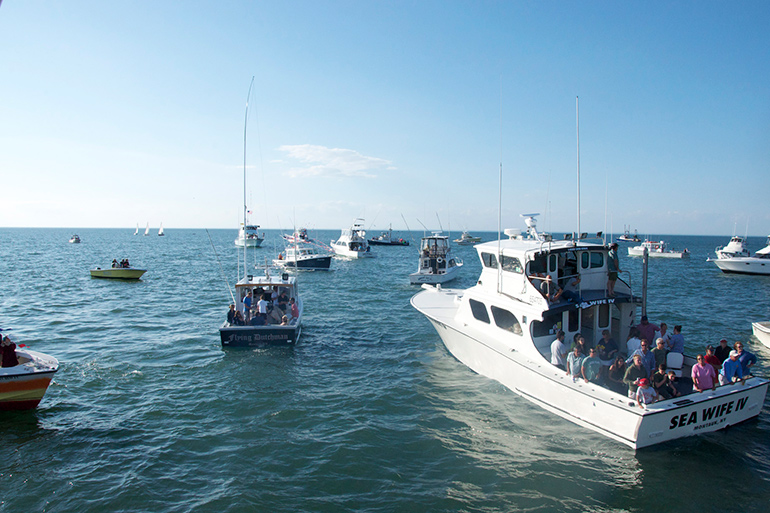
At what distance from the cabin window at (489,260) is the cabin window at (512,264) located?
421 mm

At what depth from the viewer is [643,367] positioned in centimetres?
922

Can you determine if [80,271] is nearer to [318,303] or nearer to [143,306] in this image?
[143,306]

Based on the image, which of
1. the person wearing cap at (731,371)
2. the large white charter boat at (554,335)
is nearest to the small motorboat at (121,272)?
the large white charter boat at (554,335)

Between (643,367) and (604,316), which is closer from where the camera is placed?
(643,367)

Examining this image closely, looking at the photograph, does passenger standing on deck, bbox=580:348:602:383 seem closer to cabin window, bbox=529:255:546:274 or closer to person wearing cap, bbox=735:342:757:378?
cabin window, bbox=529:255:546:274

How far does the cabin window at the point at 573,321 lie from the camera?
1142cm

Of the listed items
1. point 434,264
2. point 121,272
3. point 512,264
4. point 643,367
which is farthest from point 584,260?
point 121,272

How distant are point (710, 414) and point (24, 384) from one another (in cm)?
1525

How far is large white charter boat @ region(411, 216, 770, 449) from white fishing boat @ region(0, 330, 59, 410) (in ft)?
35.8

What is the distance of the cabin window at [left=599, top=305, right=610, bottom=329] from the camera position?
38.4 ft

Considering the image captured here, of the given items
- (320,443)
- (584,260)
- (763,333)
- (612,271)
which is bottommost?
(320,443)

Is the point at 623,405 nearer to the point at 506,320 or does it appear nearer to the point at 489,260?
the point at 506,320

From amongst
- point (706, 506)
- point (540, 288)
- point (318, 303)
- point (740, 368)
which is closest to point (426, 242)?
point (318, 303)

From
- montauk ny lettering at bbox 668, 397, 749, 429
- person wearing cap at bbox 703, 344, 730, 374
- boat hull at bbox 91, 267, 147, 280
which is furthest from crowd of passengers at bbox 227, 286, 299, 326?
boat hull at bbox 91, 267, 147, 280
